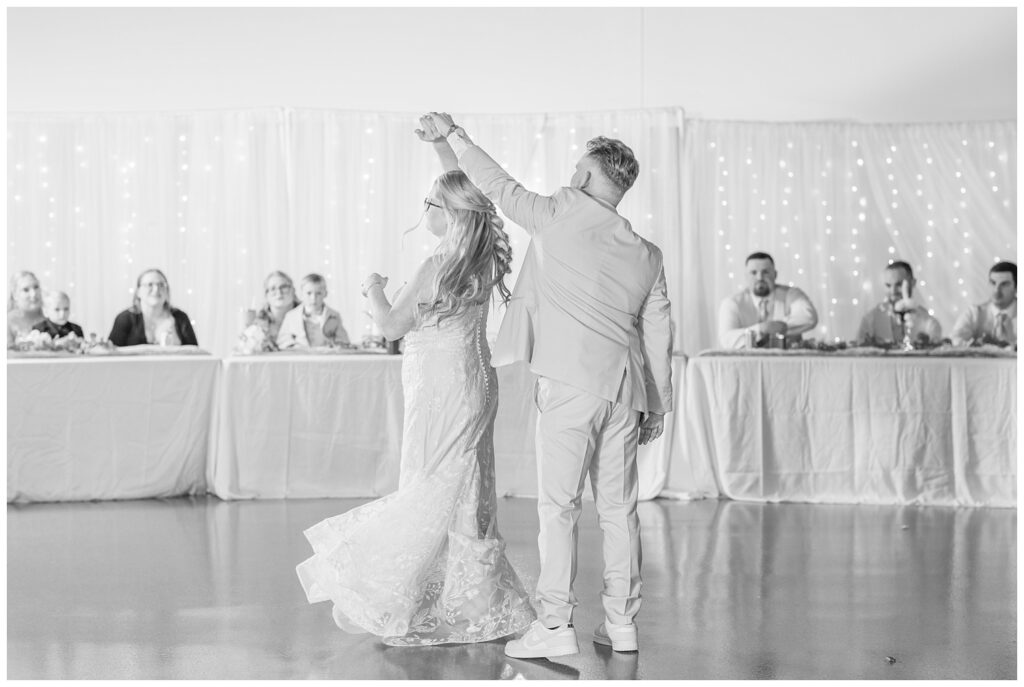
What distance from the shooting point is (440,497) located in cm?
313

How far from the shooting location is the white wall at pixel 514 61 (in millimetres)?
8125

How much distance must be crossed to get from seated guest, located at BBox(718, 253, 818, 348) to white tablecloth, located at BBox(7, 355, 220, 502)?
10.2 feet

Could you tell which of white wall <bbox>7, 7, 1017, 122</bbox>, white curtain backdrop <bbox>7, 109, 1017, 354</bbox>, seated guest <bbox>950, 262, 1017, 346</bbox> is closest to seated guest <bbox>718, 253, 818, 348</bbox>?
seated guest <bbox>950, 262, 1017, 346</bbox>

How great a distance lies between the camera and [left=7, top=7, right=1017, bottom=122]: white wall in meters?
8.12

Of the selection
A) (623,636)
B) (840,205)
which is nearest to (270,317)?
(840,205)

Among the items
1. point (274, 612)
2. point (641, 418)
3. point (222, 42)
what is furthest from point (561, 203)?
point (222, 42)

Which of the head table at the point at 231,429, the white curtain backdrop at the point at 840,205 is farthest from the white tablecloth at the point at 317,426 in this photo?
the white curtain backdrop at the point at 840,205

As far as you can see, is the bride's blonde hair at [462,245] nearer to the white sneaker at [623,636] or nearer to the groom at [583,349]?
the groom at [583,349]

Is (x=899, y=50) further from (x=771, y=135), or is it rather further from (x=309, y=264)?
(x=309, y=264)

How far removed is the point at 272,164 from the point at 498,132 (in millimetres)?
1622

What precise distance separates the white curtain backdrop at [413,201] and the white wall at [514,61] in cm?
18

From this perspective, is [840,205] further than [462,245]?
Yes

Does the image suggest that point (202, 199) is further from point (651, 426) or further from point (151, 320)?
point (651, 426)

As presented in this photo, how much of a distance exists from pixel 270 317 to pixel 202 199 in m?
1.75
